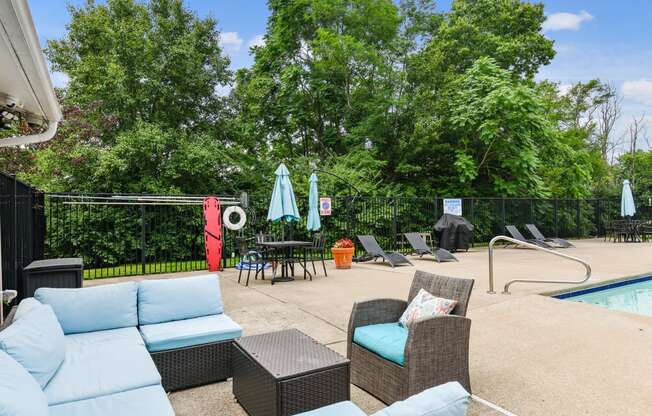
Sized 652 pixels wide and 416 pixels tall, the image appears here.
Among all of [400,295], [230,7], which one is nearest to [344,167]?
[230,7]

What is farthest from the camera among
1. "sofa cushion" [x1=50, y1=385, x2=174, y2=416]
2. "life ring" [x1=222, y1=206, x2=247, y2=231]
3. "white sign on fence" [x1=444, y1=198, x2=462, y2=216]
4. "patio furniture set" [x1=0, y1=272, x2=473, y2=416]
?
"white sign on fence" [x1=444, y1=198, x2=462, y2=216]

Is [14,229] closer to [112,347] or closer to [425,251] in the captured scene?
[112,347]

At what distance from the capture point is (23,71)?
3.00 metres

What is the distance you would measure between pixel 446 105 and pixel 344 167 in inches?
187

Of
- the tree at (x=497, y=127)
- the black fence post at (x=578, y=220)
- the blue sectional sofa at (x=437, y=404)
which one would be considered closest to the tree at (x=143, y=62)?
the tree at (x=497, y=127)

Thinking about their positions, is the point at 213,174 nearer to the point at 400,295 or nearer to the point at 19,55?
the point at 400,295

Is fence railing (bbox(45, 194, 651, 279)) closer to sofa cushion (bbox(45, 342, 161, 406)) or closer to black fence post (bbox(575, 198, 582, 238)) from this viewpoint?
black fence post (bbox(575, 198, 582, 238))

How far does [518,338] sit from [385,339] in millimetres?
1900

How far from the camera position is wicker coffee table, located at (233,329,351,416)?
2.12 meters

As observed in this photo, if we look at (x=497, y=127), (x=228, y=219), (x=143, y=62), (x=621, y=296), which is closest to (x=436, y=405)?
(x=621, y=296)

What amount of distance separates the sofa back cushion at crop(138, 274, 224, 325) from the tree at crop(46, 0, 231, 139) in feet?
38.7

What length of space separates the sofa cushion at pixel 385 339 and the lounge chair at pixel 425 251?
739cm

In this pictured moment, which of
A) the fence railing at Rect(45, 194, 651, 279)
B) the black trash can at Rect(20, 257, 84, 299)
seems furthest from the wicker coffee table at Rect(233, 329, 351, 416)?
A: the fence railing at Rect(45, 194, 651, 279)

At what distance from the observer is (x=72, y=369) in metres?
2.31
